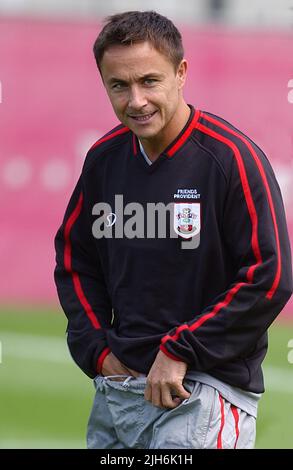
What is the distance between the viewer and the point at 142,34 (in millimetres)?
2729

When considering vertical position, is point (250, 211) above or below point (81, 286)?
above

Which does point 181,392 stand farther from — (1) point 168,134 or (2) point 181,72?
(2) point 181,72

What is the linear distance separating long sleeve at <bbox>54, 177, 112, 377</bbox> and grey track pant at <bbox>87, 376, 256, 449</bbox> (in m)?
0.11

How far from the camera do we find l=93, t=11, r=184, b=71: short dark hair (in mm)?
2731

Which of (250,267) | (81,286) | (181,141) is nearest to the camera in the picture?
(250,267)

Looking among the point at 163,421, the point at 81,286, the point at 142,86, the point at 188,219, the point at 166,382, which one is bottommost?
the point at 163,421

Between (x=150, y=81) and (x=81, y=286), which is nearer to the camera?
(x=150, y=81)

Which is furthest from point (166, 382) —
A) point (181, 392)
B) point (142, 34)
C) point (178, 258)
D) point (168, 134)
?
point (142, 34)

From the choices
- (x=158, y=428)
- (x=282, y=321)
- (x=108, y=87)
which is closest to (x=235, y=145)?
(x=108, y=87)

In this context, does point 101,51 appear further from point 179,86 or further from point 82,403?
point 82,403

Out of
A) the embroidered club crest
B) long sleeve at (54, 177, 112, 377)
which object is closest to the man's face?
the embroidered club crest

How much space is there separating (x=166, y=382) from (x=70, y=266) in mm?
555

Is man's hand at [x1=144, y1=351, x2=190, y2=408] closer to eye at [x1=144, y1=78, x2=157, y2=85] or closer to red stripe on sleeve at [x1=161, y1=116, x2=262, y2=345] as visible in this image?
red stripe on sleeve at [x1=161, y1=116, x2=262, y2=345]

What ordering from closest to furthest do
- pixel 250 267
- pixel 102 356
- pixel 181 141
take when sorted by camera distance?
1. pixel 250 267
2. pixel 181 141
3. pixel 102 356
